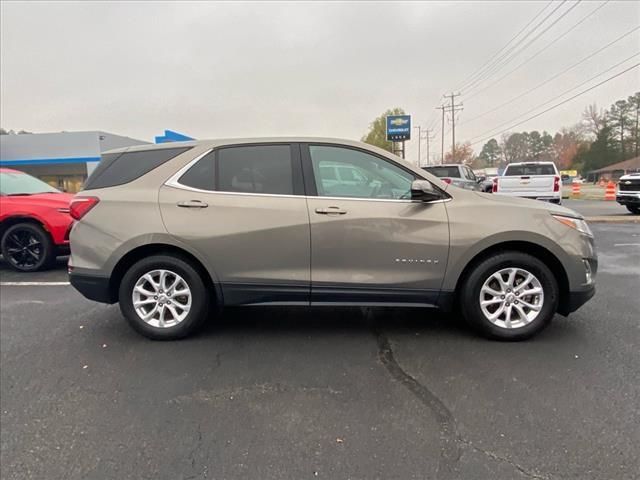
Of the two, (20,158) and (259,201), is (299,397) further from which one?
(20,158)

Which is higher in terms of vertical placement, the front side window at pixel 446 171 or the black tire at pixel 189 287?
the front side window at pixel 446 171

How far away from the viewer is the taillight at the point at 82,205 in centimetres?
362

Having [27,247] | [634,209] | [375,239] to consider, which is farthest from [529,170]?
[27,247]

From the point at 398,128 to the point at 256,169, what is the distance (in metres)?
34.2

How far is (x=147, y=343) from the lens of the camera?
361 cm

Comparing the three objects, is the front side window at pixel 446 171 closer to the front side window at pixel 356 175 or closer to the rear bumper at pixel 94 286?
the front side window at pixel 356 175

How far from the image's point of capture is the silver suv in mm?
3361

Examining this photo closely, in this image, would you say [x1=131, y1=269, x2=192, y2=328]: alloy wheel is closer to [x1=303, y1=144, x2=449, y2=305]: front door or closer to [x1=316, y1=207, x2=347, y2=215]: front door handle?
[x1=303, y1=144, x2=449, y2=305]: front door

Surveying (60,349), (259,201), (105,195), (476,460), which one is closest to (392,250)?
(259,201)

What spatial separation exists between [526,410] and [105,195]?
371 cm

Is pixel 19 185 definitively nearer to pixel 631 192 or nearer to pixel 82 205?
pixel 82 205

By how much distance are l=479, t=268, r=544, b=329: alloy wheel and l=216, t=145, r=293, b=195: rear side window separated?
1906 millimetres

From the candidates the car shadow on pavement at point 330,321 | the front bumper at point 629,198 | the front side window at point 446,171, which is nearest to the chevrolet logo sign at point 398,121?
the front side window at point 446,171

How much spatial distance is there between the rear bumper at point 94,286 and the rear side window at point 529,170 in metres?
13.0
